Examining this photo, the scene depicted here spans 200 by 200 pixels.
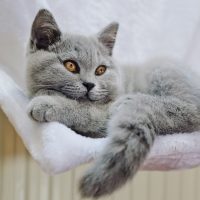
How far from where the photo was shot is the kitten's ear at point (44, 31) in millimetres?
888

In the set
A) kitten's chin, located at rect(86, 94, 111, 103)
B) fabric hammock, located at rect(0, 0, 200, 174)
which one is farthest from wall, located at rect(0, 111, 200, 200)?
kitten's chin, located at rect(86, 94, 111, 103)

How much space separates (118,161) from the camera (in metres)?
0.68

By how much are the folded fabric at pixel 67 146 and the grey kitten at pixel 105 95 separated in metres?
0.03

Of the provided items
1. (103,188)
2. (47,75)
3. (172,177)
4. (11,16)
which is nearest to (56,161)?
(103,188)

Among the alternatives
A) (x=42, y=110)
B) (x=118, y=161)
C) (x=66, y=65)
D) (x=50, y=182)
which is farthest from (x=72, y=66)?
(x=50, y=182)

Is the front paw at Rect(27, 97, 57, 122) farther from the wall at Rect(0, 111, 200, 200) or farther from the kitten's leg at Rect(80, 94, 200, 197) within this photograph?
the wall at Rect(0, 111, 200, 200)

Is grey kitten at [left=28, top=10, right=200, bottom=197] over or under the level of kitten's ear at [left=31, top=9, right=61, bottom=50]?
under

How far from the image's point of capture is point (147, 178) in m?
1.44

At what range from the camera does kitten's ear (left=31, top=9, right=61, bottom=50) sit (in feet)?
2.91

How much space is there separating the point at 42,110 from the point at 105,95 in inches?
6.6

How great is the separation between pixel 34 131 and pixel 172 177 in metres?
0.76

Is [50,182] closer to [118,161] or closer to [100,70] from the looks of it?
[100,70]

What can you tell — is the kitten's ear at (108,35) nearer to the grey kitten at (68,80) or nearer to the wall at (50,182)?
the grey kitten at (68,80)

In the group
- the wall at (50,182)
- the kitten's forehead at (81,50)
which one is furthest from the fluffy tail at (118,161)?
the wall at (50,182)
